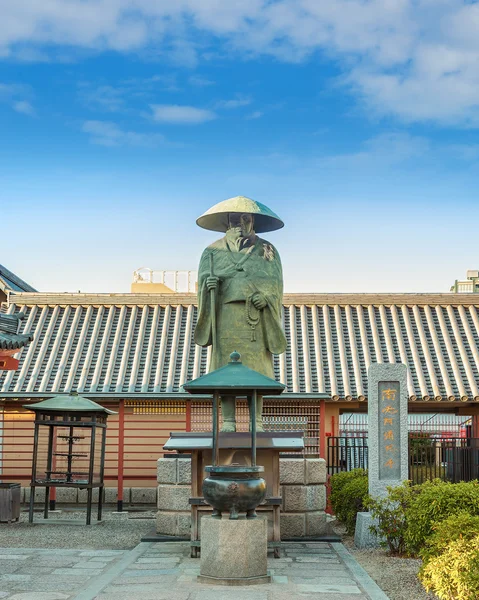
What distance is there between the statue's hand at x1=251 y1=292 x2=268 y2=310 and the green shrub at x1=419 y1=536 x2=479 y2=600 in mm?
4532

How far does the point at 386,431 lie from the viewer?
11.4m

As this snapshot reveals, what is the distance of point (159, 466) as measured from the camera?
1150cm

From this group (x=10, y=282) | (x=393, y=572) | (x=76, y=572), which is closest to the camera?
(x=76, y=572)

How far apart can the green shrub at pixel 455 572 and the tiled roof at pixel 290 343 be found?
35.6 feet

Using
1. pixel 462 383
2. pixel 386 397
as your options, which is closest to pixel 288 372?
pixel 462 383

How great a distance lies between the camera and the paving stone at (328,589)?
25.4 feet

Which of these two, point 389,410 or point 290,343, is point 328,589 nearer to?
point 389,410

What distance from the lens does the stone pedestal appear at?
798cm

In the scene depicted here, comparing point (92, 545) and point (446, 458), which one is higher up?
point (446, 458)

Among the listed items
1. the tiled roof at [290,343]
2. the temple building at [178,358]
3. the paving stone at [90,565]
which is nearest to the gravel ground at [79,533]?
the paving stone at [90,565]

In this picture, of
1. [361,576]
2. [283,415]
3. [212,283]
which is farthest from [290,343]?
[361,576]

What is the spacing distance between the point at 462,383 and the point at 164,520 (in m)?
10.00

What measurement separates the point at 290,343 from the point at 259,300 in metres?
9.98

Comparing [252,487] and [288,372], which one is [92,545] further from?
[288,372]
